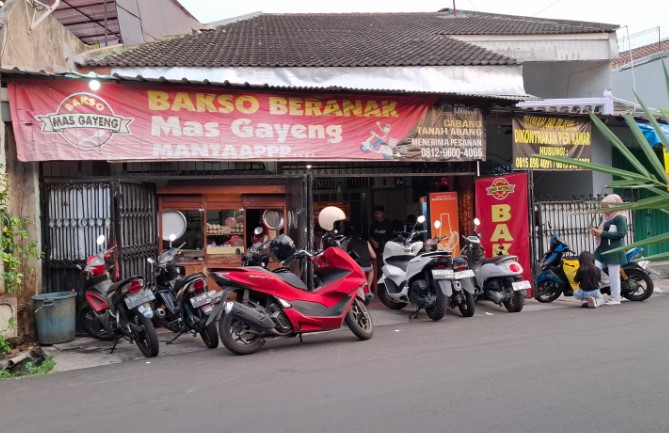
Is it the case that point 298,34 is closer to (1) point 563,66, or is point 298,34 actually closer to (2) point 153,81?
(1) point 563,66

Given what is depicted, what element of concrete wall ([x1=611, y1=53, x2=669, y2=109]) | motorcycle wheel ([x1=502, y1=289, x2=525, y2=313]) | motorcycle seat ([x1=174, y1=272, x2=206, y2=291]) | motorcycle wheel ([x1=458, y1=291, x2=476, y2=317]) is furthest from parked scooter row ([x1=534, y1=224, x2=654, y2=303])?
concrete wall ([x1=611, y1=53, x2=669, y2=109])

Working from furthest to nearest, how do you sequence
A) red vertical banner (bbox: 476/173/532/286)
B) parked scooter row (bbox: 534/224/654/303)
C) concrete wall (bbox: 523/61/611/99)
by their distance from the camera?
concrete wall (bbox: 523/61/611/99) → red vertical banner (bbox: 476/173/532/286) → parked scooter row (bbox: 534/224/654/303)

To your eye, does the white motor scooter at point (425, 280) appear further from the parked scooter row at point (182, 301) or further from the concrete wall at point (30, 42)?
the concrete wall at point (30, 42)

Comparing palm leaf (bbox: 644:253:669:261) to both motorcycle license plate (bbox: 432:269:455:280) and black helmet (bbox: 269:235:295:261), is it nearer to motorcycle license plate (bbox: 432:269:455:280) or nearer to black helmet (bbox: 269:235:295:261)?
black helmet (bbox: 269:235:295:261)

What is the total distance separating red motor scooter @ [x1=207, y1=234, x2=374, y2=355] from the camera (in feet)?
21.1

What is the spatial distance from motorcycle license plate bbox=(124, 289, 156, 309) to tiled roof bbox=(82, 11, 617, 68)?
19.7 feet

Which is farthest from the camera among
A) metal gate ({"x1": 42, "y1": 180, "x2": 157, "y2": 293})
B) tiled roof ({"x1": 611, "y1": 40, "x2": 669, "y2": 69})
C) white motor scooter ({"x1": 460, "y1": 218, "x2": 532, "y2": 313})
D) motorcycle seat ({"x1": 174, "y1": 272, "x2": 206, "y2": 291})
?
tiled roof ({"x1": 611, "y1": 40, "x2": 669, "y2": 69})

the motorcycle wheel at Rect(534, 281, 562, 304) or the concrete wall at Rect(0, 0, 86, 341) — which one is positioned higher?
the concrete wall at Rect(0, 0, 86, 341)

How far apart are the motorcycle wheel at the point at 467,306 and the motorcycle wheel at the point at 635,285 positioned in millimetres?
3042

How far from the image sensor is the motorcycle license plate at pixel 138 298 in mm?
6625

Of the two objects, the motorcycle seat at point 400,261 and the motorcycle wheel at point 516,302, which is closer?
the motorcycle wheel at point 516,302

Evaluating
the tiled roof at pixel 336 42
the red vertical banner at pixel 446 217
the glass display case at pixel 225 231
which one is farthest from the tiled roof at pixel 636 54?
the glass display case at pixel 225 231

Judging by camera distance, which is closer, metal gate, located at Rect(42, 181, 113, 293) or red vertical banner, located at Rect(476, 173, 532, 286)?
metal gate, located at Rect(42, 181, 113, 293)

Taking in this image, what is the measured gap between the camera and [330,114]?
9281 mm
